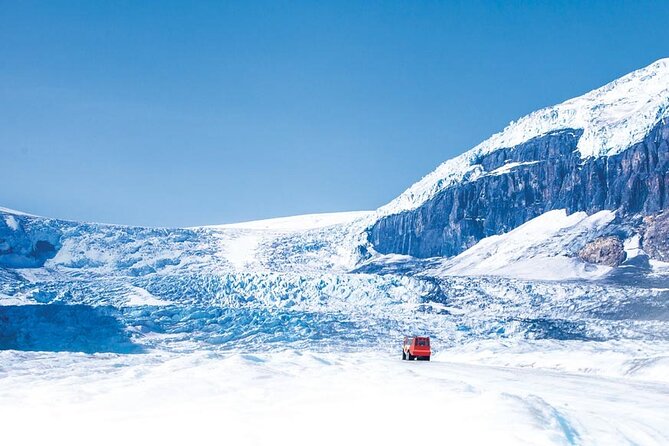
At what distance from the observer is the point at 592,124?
105 metres

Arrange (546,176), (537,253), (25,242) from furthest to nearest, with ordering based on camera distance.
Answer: (546,176), (537,253), (25,242)

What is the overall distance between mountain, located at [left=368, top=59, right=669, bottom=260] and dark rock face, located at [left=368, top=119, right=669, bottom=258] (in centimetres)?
15

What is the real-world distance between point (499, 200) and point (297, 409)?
103m

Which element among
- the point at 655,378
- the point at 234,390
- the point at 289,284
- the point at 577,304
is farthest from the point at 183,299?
the point at 234,390

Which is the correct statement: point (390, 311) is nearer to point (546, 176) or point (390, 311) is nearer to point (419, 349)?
point (419, 349)

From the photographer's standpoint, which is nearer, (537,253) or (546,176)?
(537,253)

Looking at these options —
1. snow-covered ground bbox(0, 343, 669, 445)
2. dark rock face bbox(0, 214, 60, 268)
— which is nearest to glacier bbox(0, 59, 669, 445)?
snow-covered ground bbox(0, 343, 669, 445)

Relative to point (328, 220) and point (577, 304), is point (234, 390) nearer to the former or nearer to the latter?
point (577, 304)

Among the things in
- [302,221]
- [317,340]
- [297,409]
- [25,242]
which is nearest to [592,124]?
[302,221]

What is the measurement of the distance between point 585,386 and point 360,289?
45.9m

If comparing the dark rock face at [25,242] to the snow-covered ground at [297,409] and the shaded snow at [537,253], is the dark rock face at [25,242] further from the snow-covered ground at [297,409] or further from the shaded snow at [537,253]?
the snow-covered ground at [297,409]

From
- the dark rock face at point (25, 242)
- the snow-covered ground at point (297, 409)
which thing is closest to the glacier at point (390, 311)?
the snow-covered ground at point (297, 409)

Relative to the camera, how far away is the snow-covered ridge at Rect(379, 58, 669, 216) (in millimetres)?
100475

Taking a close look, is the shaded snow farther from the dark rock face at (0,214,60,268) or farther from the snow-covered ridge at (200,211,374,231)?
the dark rock face at (0,214,60,268)
